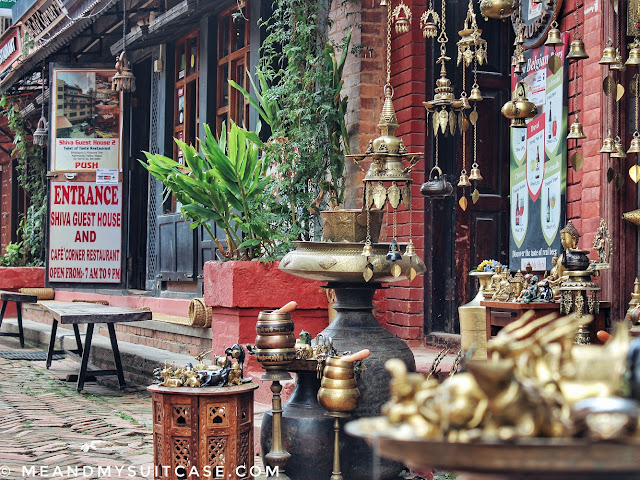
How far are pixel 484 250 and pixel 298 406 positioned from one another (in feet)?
11.3

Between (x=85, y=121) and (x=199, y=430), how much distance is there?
8.80 meters

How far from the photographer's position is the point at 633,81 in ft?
16.2

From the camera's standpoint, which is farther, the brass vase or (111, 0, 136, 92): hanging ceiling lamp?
(111, 0, 136, 92): hanging ceiling lamp

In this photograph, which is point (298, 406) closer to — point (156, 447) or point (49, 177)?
point (156, 447)

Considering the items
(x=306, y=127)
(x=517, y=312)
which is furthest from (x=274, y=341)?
(x=306, y=127)

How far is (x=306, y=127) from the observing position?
7.93 metres

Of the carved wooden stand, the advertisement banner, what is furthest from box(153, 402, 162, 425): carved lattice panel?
the advertisement banner

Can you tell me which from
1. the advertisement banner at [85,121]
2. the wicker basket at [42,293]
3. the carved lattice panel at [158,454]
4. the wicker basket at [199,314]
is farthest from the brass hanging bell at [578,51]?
the wicker basket at [42,293]

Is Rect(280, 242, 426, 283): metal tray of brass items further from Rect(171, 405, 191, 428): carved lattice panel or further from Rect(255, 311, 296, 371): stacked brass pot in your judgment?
Rect(171, 405, 191, 428): carved lattice panel

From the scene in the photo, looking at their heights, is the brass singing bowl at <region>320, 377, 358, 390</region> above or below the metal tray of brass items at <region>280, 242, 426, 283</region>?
below

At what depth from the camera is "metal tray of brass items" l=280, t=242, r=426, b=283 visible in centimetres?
502

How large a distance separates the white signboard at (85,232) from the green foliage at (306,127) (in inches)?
204

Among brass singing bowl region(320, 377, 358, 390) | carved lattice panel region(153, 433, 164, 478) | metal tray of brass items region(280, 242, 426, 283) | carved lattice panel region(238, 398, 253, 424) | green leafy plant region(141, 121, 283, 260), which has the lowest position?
carved lattice panel region(153, 433, 164, 478)

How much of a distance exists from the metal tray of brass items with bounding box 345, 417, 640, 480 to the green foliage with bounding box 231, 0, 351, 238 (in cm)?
623
